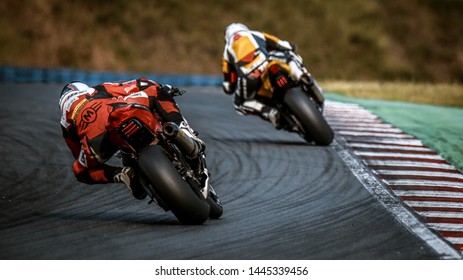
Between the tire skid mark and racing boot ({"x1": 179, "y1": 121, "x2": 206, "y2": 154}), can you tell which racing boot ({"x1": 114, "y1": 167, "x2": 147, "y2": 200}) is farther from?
the tire skid mark

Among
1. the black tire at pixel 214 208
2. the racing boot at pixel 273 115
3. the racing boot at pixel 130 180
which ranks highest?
the racing boot at pixel 130 180

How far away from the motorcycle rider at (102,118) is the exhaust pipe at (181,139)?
5.8 inches

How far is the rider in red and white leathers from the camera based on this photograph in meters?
12.2

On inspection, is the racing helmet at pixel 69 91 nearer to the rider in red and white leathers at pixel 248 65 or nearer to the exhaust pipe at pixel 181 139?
the exhaust pipe at pixel 181 139

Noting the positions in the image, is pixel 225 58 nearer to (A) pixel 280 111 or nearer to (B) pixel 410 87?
(A) pixel 280 111

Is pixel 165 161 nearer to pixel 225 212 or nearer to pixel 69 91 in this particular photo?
pixel 69 91

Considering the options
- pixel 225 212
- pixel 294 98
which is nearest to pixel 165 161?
pixel 225 212

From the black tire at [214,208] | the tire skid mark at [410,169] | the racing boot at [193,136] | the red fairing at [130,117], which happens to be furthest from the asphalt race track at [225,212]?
the red fairing at [130,117]

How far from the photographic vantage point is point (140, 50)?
32.5m

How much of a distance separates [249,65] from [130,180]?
5.20 metres

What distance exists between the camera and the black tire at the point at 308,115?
1166 cm

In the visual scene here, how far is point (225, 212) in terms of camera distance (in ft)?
27.2
